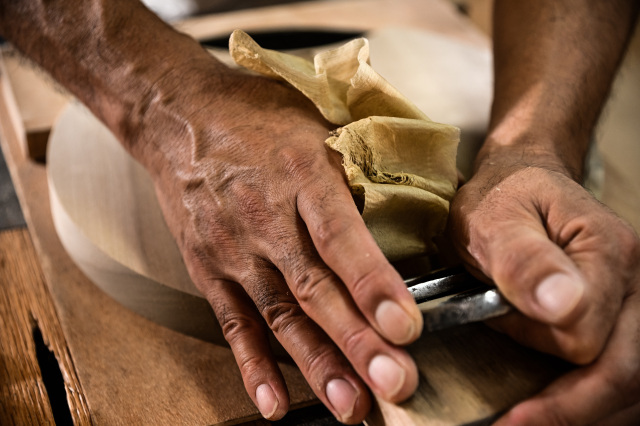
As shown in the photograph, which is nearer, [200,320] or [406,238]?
[406,238]

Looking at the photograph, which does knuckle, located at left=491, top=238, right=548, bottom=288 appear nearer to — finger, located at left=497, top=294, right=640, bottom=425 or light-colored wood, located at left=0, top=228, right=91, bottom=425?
finger, located at left=497, top=294, right=640, bottom=425

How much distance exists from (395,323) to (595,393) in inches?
7.6

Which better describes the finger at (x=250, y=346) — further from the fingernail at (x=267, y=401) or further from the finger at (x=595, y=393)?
the finger at (x=595, y=393)

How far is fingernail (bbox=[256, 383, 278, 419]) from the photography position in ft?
1.98

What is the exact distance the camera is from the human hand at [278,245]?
522 mm

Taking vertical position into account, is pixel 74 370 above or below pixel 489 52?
below

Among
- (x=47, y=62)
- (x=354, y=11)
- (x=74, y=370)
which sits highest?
(x=47, y=62)

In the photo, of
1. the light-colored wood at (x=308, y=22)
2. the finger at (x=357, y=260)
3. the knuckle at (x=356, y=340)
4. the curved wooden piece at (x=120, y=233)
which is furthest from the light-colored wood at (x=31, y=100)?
the knuckle at (x=356, y=340)

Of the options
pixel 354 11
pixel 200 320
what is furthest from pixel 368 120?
pixel 354 11

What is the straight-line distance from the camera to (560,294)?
49 cm

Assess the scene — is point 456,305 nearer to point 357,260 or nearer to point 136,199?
point 357,260

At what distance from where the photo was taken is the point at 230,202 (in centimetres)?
66

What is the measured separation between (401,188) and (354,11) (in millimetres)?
1075

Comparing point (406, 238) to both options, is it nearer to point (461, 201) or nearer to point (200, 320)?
point (461, 201)
